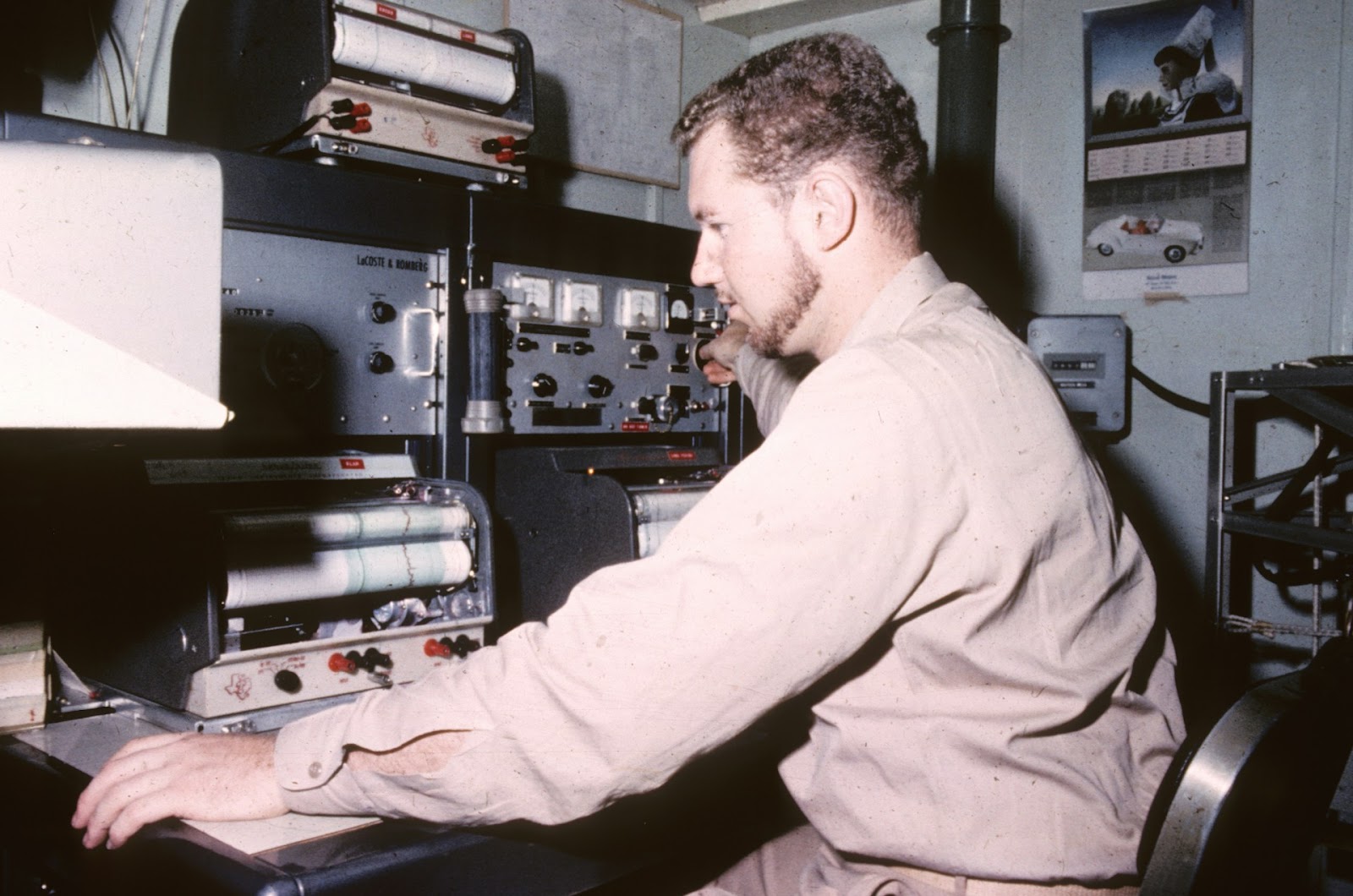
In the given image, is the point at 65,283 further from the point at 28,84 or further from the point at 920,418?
the point at 28,84

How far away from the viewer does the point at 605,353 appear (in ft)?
6.80

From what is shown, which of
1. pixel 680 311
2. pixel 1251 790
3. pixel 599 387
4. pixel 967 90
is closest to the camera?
pixel 1251 790

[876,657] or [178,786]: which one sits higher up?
[876,657]

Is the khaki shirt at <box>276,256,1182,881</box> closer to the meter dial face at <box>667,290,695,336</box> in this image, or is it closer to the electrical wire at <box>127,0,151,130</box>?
the meter dial face at <box>667,290,695,336</box>

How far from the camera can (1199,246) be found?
290cm

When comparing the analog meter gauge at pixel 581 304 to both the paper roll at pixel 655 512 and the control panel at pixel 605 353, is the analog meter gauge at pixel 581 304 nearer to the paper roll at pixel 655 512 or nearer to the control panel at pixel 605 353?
the control panel at pixel 605 353

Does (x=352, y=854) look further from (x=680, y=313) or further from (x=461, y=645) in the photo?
(x=680, y=313)

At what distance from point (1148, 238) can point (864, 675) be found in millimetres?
2378

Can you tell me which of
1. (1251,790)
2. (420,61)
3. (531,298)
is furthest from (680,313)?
(1251,790)

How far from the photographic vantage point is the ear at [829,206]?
1.30 metres

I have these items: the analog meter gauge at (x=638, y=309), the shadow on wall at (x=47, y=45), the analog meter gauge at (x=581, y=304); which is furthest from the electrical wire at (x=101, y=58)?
the analog meter gauge at (x=638, y=309)

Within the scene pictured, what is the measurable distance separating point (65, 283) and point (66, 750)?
87 centimetres

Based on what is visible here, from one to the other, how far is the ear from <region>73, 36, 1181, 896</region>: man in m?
0.15

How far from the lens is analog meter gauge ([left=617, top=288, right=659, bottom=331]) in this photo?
2.10 m
